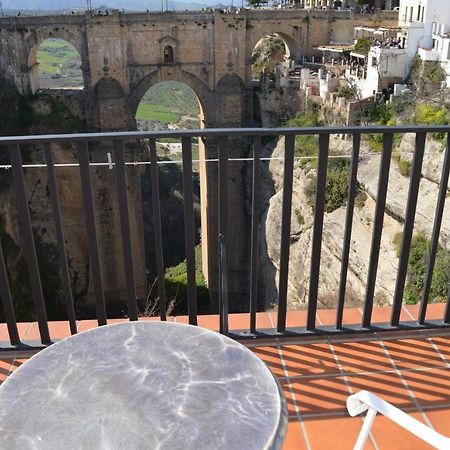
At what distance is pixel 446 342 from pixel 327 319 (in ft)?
1.82

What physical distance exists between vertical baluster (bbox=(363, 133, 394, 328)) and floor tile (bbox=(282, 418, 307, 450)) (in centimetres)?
72

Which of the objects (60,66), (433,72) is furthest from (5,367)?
(60,66)

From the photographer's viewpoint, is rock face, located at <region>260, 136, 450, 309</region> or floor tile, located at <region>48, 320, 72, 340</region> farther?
rock face, located at <region>260, 136, 450, 309</region>

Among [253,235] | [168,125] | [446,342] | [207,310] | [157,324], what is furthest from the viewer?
[168,125]

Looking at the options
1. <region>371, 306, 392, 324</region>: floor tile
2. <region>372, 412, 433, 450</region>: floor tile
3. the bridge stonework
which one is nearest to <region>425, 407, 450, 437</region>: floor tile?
<region>372, 412, 433, 450</region>: floor tile

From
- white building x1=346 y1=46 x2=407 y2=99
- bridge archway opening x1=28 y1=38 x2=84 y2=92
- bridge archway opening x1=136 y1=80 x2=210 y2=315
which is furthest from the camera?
bridge archway opening x1=28 y1=38 x2=84 y2=92

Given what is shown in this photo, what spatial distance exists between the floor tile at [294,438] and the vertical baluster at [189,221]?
2.26ft

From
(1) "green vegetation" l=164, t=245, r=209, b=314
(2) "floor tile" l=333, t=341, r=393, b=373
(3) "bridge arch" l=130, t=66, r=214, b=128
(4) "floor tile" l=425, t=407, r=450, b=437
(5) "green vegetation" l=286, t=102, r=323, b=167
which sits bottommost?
(1) "green vegetation" l=164, t=245, r=209, b=314

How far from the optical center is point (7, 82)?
20469 mm

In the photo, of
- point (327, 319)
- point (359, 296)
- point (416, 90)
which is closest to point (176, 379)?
point (327, 319)

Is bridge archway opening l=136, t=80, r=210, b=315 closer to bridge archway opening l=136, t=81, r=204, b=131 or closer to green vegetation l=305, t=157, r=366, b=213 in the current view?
bridge archway opening l=136, t=81, r=204, b=131

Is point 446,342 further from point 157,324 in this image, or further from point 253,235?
point 157,324

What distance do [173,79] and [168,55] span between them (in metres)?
0.96

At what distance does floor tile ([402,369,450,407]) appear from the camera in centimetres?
209
